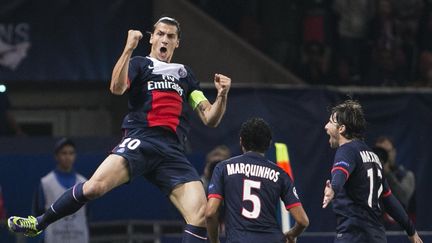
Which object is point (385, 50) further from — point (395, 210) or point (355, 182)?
point (355, 182)

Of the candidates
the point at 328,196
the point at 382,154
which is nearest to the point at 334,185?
the point at 328,196

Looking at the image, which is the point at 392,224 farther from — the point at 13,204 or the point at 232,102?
the point at 13,204

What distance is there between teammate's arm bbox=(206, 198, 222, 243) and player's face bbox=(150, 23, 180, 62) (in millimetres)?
1373

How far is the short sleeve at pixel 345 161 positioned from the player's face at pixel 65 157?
5120mm

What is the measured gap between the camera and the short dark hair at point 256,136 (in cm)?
1012

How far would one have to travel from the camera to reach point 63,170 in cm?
1468

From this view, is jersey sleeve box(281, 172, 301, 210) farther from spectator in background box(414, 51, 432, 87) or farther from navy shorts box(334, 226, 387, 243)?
spectator in background box(414, 51, 432, 87)

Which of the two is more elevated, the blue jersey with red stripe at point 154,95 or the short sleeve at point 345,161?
the blue jersey with red stripe at point 154,95

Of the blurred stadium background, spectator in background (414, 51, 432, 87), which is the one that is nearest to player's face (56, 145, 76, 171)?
the blurred stadium background

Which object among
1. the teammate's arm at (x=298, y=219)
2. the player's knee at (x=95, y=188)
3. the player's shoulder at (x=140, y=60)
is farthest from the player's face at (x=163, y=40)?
the teammate's arm at (x=298, y=219)

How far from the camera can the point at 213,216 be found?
32.9 ft

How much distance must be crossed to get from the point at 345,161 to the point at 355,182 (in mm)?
242

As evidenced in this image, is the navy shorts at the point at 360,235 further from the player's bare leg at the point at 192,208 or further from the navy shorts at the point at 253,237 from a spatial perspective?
Result: the player's bare leg at the point at 192,208

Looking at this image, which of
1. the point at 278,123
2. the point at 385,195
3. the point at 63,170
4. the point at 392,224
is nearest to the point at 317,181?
the point at 278,123
